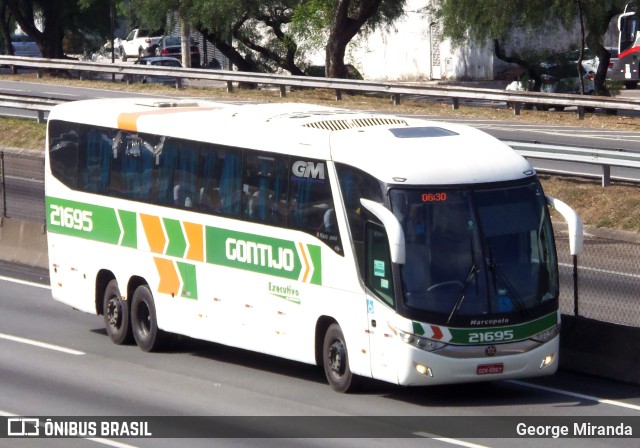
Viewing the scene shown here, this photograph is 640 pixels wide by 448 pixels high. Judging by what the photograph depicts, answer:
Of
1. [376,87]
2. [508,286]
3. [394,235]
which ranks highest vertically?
[376,87]

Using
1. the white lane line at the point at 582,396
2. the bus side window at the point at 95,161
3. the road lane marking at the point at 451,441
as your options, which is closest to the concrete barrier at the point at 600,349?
the white lane line at the point at 582,396

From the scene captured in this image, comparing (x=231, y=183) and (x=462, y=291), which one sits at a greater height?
(x=231, y=183)

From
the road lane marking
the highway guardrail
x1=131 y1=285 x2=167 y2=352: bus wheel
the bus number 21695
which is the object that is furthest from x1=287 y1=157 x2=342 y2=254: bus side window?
the highway guardrail

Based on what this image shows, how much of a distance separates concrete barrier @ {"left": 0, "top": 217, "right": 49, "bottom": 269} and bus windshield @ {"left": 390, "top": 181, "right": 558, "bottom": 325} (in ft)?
35.6

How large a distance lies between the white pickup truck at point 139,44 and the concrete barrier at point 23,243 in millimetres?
51841

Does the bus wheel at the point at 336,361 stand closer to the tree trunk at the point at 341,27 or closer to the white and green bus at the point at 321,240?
the white and green bus at the point at 321,240

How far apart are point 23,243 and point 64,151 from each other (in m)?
5.40

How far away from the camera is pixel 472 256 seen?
11883 mm

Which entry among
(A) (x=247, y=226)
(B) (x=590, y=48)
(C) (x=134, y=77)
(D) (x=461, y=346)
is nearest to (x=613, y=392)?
(D) (x=461, y=346)

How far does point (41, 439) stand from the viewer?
10680 millimetres

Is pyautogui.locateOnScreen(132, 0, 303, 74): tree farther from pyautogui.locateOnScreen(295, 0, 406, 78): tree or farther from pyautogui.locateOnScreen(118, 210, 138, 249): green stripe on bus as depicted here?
pyautogui.locateOnScreen(118, 210, 138, 249): green stripe on bus

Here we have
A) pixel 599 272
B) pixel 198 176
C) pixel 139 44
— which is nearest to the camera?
pixel 198 176

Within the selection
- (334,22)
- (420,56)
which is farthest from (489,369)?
(420,56)

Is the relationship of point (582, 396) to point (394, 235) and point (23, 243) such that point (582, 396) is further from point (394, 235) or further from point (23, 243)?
point (23, 243)
